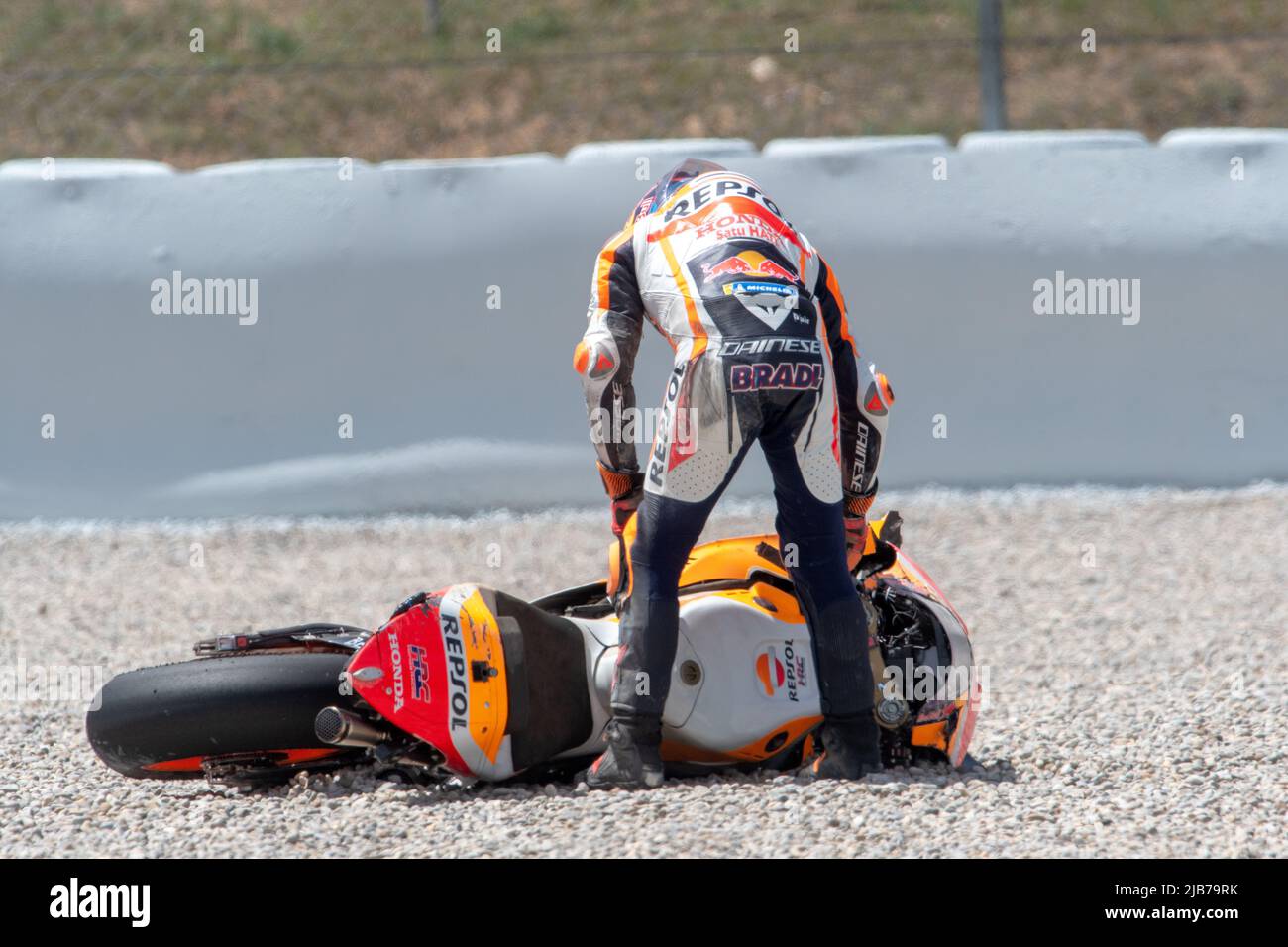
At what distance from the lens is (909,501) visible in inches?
325

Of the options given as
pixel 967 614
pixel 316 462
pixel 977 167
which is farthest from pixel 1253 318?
pixel 316 462

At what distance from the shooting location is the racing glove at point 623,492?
4328 mm

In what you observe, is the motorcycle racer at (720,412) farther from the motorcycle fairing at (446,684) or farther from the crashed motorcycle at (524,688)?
the motorcycle fairing at (446,684)

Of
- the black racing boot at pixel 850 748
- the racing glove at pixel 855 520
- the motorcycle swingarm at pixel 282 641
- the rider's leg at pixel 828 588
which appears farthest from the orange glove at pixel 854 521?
the motorcycle swingarm at pixel 282 641

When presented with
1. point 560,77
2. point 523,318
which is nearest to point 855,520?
point 523,318

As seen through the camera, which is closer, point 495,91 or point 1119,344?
point 1119,344

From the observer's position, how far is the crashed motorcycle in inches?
156

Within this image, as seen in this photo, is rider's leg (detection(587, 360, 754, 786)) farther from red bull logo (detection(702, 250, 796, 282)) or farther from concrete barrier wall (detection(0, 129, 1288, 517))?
concrete barrier wall (detection(0, 129, 1288, 517))

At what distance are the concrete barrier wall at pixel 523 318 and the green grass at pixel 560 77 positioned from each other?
2462mm

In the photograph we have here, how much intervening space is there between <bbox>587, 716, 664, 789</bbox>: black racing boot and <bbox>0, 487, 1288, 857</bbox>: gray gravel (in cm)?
6

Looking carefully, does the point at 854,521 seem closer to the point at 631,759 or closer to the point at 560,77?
the point at 631,759

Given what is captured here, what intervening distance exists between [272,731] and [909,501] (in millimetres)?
4910

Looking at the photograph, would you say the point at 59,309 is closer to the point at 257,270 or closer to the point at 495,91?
the point at 257,270

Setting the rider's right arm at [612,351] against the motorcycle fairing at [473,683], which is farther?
the rider's right arm at [612,351]
